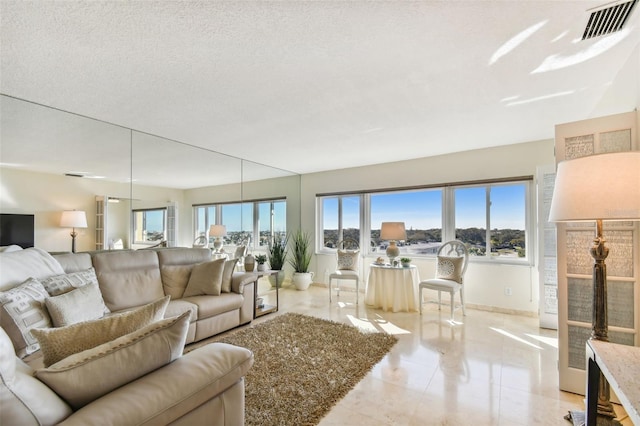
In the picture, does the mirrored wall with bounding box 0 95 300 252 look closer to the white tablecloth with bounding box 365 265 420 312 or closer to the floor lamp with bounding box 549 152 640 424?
the white tablecloth with bounding box 365 265 420 312

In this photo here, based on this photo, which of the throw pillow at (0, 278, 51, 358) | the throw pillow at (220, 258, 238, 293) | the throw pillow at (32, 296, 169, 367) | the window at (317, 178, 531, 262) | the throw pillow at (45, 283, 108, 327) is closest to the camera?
the throw pillow at (32, 296, 169, 367)

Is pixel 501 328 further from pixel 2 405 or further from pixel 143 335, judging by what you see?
pixel 2 405

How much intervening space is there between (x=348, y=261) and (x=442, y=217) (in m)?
1.73

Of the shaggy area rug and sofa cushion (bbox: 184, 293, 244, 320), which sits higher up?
sofa cushion (bbox: 184, 293, 244, 320)

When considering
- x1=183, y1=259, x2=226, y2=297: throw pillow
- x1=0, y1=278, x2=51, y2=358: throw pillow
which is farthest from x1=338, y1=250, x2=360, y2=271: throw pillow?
x1=0, y1=278, x2=51, y2=358: throw pillow

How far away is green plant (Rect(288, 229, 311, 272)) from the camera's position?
581 cm

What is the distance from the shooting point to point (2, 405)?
697mm

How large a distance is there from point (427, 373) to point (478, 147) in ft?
10.9

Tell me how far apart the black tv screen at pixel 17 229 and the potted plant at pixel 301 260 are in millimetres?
3883

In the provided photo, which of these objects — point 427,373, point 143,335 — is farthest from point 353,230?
point 143,335

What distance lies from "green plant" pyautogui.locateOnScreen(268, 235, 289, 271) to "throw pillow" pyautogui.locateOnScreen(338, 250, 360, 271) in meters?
1.26

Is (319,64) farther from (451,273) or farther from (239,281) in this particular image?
(451,273)

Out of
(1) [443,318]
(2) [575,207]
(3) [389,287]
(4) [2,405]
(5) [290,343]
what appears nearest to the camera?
(4) [2,405]

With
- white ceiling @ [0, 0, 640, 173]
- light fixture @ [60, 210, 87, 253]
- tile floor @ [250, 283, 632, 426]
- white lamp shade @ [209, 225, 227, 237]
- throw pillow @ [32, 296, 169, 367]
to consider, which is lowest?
tile floor @ [250, 283, 632, 426]
